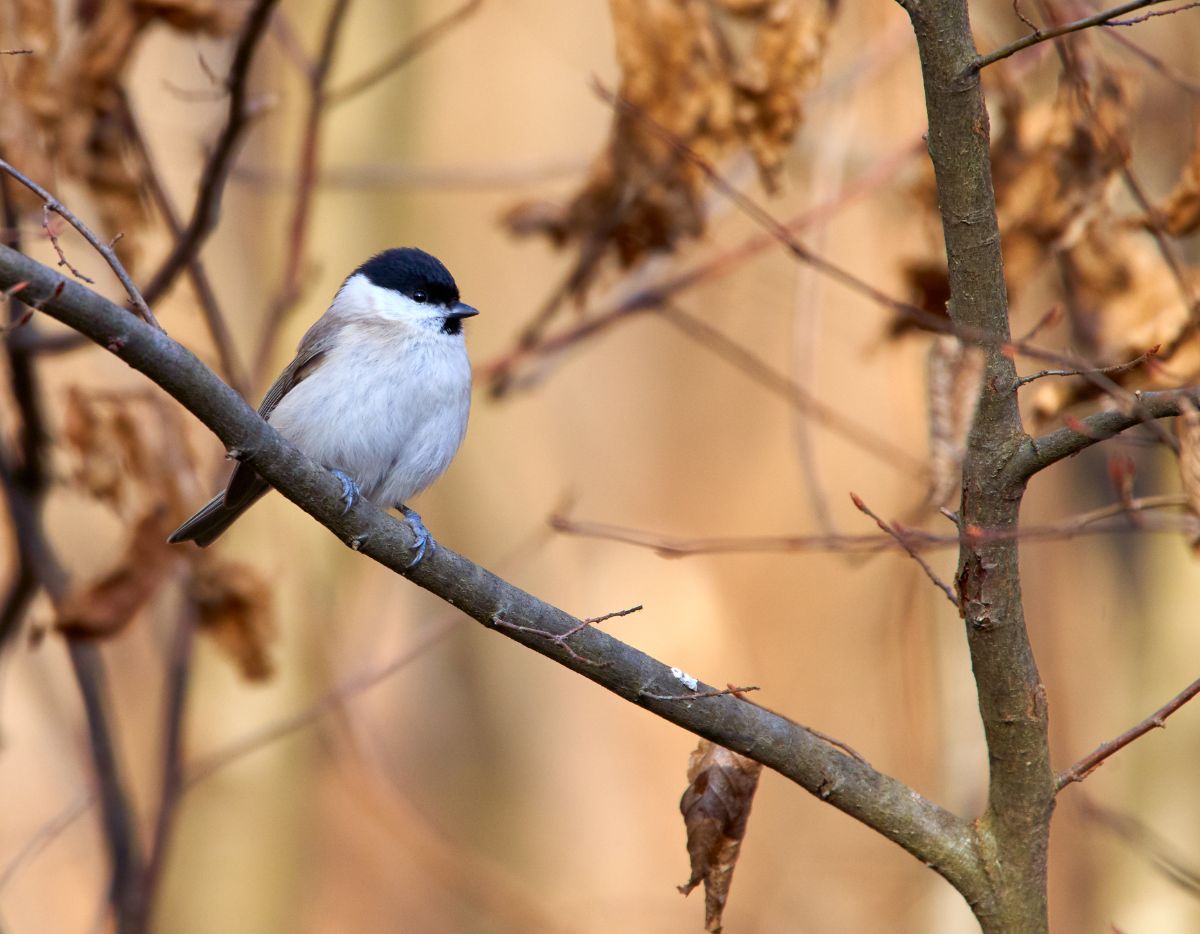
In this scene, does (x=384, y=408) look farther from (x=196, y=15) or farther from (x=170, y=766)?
(x=170, y=766)

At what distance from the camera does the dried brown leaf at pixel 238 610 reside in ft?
10.9

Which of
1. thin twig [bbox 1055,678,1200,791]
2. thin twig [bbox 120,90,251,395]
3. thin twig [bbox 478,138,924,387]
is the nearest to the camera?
thin twig [bbox 1055,678,1200,791]

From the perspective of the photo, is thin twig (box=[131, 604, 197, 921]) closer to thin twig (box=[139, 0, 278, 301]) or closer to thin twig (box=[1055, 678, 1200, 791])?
thin twig (box=[139, 0, 278, 301])

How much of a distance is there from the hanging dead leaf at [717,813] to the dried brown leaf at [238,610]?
165 cm

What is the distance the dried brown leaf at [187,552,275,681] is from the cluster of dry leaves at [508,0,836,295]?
48.8 inches

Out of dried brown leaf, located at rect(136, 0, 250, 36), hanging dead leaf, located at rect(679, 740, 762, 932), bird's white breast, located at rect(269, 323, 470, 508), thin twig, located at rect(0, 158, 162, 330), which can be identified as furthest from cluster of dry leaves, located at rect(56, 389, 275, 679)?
hanging dead leaf, located at rect(679, 740, 762, 932)

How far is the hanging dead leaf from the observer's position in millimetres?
2047

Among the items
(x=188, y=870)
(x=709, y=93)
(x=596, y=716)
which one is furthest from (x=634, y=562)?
(x=709, y=93)

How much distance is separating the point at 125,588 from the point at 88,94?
1.26 m

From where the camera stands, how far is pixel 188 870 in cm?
463

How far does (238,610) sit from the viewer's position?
335 centimetres

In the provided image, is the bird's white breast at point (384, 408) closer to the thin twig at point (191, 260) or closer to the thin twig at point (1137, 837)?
the thin twig at point (191, 260)

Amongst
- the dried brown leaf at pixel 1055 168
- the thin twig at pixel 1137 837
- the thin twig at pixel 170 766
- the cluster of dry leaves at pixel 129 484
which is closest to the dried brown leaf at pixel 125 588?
the cluster of dry leaves at pixel 129 484

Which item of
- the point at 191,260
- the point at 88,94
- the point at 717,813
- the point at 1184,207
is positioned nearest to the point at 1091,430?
the point at 717,813
